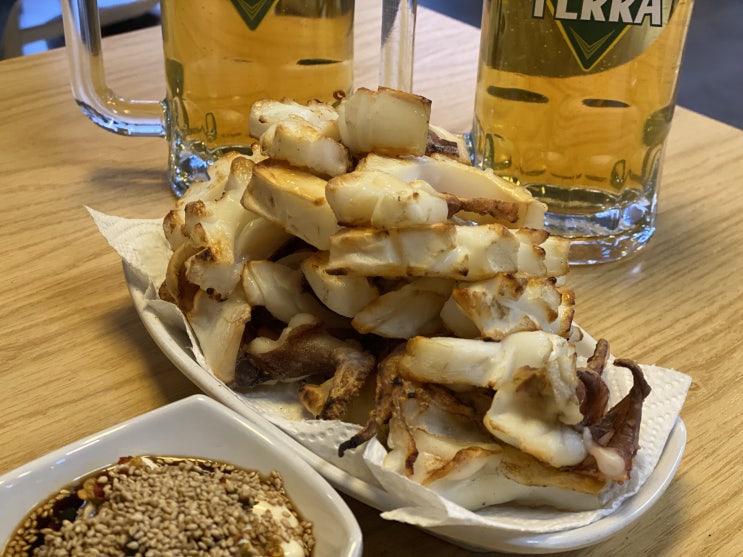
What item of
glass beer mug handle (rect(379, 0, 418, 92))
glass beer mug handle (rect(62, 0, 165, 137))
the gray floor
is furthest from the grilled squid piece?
the gray floor

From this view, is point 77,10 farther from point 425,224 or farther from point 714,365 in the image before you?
point 714,365

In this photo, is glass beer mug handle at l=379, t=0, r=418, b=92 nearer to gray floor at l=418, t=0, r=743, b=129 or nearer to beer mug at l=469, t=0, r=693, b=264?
beer mug at l=469, t=0, r=693, b=264

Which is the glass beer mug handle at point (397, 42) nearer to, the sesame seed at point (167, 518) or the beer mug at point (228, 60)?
the beer mug at point (228, 60)

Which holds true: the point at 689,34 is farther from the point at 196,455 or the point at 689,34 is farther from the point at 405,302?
the point at 196,455

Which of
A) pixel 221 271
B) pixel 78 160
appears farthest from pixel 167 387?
pixel 78 160

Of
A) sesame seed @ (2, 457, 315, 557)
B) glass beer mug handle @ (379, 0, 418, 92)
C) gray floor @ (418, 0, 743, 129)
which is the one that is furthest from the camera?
gray floor @ (418, 0, 743, 129)

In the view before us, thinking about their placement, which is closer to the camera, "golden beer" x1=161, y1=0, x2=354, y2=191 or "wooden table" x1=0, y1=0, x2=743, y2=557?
"wooden table" x1=0, y1=0, x2=743, y2=557

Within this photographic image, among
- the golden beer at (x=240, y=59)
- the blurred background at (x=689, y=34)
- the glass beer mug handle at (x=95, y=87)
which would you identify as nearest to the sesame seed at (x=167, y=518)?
the golden beer at (x=240, y=59)
